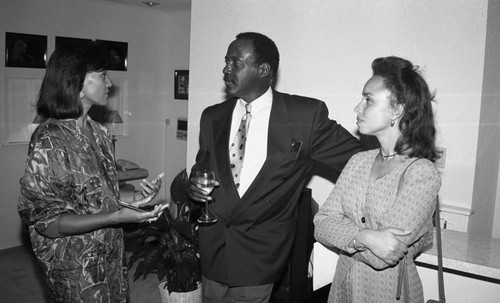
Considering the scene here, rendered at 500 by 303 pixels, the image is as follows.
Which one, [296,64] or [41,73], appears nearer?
[296,64]

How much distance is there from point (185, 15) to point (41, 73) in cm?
214

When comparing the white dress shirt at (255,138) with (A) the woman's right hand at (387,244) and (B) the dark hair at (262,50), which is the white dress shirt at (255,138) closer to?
(B) the dark hair at (262,50)

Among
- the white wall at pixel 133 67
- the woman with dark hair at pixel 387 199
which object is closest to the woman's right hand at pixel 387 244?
the woman with dark hair at pixel 387 199

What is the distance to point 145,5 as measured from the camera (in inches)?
251

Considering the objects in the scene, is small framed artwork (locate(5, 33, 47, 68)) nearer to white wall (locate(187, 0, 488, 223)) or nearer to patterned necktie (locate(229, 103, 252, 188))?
white wall (locate(187, 0, 488, 223))

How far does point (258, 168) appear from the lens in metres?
2.28

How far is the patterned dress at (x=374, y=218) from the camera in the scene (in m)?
1.65

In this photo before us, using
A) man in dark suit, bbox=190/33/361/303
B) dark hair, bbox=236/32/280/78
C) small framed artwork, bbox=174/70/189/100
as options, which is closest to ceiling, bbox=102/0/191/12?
small framed artwork, bbox=174/70/189/100

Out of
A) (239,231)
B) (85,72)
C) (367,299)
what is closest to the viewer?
(367,299)

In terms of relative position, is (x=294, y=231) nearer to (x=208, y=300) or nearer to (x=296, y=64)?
(x=208, y=300)

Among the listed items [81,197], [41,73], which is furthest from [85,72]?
[41,73]

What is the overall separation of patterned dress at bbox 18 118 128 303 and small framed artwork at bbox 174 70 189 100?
15.2ft

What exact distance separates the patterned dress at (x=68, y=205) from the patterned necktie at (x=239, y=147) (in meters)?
0.57

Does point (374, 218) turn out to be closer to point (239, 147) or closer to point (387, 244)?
point (387, 244)
